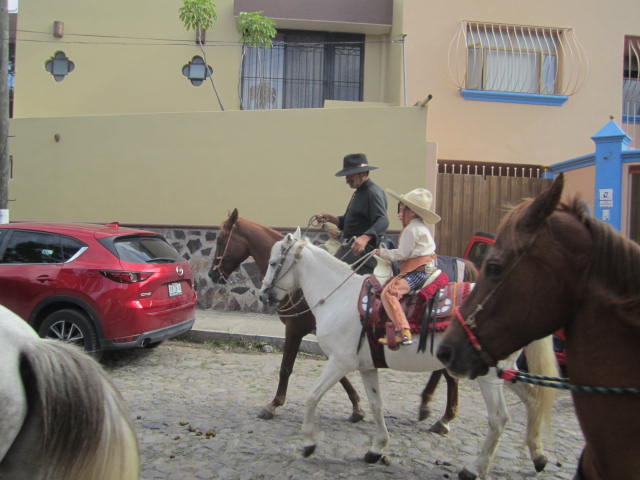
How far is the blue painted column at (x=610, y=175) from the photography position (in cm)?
809

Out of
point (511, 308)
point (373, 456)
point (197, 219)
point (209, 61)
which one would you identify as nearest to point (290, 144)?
point (197, 219)

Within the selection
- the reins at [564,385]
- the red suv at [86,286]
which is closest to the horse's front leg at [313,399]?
the reins at [564,385]

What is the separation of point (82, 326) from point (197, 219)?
431 cm

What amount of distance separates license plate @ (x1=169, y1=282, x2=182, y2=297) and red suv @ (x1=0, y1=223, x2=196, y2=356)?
0.07 meters

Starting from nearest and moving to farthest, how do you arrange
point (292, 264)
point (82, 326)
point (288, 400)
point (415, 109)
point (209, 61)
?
1. point (292, 264)
2. point (288, 400)
3. point (82, 326)
4. point (415, 109)
5. point (209, 61)

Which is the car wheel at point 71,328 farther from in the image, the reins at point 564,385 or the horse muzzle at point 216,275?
the reins at point 564,385

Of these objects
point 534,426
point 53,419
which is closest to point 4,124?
point 53,419

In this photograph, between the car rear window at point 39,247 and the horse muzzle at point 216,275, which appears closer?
the horse muzzle at point 216,275

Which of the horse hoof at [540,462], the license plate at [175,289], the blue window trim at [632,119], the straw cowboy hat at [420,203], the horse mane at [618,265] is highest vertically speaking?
the blue window trim at [632,119]

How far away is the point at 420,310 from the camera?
390cm

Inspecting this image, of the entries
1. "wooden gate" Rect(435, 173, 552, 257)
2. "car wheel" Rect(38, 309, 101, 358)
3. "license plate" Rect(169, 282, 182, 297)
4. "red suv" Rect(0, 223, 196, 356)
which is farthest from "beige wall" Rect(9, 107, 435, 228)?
"car wheel" Rect(38, 309, 101, 358)

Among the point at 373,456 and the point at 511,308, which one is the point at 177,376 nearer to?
the point at 373,456

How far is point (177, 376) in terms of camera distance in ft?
20.7

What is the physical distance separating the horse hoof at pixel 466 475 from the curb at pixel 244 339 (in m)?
4.06
